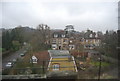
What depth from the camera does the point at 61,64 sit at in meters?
1.63

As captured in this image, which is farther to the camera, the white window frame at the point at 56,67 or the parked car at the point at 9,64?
the white window frame at the point at 56,67

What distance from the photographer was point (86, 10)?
1.56 metres

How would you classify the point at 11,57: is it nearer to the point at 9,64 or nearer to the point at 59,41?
the point at 9,64

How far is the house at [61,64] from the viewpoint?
1595 mm

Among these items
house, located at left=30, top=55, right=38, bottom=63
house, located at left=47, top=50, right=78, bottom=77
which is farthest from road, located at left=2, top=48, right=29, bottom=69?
house, located at left=47, top=50, right=78, bottom=77

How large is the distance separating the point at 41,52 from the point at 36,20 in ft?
1.43

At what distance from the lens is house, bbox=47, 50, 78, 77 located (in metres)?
1.59

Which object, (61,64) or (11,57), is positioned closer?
(11,57)

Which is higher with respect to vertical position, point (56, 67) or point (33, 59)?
point (33, 59)

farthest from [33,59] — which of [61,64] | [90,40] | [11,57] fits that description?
[90,40]

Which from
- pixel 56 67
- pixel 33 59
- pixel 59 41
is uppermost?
pixel 59 41

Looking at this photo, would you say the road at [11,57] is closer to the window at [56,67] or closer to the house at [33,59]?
the house at [33,59]

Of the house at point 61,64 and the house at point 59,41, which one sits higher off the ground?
the house at point 59,41

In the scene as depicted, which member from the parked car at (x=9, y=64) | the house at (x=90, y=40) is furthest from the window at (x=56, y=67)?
the parked car at (x=9, y=64)
